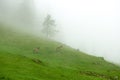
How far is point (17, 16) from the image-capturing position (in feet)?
601

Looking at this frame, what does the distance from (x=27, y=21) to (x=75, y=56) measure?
102 m

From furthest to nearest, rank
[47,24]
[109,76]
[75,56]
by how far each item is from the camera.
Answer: [47,24] → [75,56] → [109,76]

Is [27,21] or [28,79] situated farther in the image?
[27,21]

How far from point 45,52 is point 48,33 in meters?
61.0

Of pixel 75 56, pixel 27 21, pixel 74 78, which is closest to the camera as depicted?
pixel 74 78

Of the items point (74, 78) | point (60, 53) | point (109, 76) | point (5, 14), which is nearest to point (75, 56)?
point (60, 53)

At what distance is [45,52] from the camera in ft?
282

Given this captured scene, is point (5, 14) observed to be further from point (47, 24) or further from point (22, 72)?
point (22, 72)

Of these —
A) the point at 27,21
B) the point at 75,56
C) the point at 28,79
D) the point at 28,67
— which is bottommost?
the point at 28,79

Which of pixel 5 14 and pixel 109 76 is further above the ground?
pixel 5 14

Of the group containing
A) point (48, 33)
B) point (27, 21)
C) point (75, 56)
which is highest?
point (27, 21)

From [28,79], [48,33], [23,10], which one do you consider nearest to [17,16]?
[23,10]

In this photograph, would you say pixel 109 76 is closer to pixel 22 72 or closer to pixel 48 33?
pixel 22 72

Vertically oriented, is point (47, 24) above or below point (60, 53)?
above
